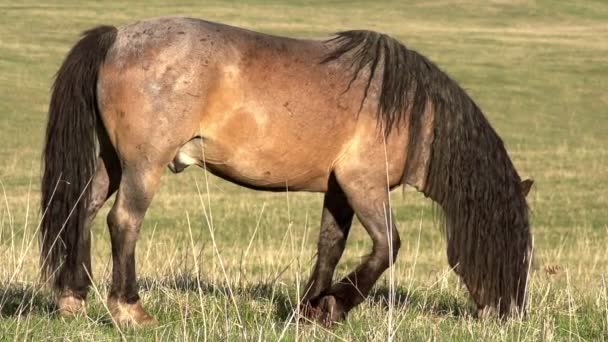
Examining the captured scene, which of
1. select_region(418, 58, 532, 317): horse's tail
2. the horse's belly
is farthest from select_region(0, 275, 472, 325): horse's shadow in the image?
the horse's belly

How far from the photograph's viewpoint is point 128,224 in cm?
616

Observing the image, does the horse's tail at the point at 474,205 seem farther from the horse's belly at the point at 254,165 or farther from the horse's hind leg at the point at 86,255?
the horse's hind leg at the point at 86,255

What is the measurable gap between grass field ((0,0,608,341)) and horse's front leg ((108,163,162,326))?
0.14 metres

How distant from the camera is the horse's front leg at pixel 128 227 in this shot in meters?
6.12

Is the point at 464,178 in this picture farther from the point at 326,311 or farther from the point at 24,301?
the point at 24,301

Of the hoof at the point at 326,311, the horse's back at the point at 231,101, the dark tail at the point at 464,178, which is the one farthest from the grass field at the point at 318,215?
the horse's back at the point at 231,101

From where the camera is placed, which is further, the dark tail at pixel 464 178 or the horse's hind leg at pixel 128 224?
the dark tail at pixel 464 178

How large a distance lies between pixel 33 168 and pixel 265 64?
14958mm

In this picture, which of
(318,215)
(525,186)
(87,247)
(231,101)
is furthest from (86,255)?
(318,215)

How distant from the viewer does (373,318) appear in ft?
20.3

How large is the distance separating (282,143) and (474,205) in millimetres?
1212

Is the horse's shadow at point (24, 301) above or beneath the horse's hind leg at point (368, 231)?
beneath

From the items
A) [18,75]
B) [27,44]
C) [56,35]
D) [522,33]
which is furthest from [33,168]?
[522,33]

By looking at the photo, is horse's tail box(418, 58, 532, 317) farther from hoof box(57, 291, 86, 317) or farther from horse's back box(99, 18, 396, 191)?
hoof box(57, 291, 86, 317)
